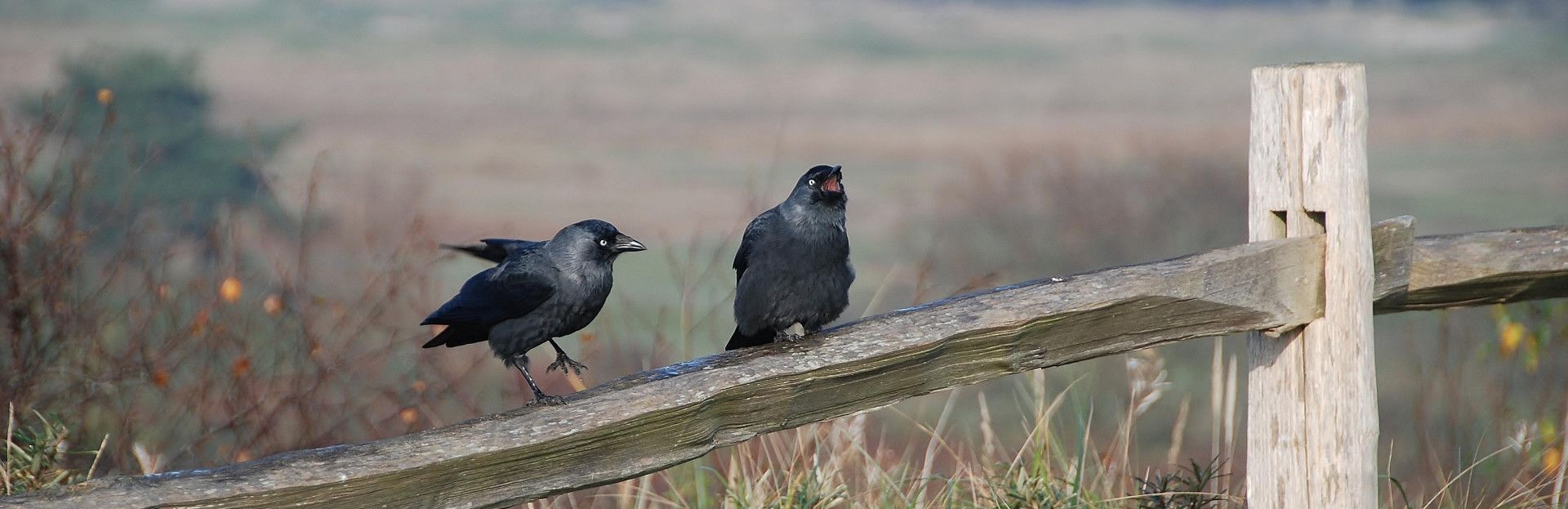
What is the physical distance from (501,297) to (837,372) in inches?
28.1

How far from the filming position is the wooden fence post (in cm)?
295

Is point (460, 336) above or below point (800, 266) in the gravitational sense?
below

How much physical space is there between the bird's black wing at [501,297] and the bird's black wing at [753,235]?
1.69ft

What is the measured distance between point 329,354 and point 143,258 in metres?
0.76

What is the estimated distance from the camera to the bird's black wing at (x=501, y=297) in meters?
2.56

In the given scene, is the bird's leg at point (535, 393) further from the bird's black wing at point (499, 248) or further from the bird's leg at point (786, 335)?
the bird's leg at point (786, 335)

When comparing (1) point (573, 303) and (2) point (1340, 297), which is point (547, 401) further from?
(2) point (1340, 297)

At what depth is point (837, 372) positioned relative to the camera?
8.40 ft

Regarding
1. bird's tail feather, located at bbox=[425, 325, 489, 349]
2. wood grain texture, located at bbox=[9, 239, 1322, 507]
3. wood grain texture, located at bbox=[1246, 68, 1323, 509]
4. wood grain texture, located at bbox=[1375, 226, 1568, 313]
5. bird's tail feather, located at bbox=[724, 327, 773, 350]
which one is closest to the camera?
wood grain texture, located at bbox=[9, 239, 1322, 507]

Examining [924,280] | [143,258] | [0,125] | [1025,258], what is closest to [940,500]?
[924,280]

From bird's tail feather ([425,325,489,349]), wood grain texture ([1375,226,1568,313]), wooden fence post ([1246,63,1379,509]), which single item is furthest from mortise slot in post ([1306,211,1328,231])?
bird's tail feather ([425,325,489,349])

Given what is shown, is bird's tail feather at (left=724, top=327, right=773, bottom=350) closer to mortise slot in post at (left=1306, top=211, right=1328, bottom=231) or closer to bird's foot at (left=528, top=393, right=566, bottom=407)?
bird's foot at (left=528, top=393, right=566, bottom=407)

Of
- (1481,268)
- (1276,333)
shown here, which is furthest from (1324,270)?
(1481,268)

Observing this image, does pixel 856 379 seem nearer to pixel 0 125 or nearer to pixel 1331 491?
pixel 1331 491
